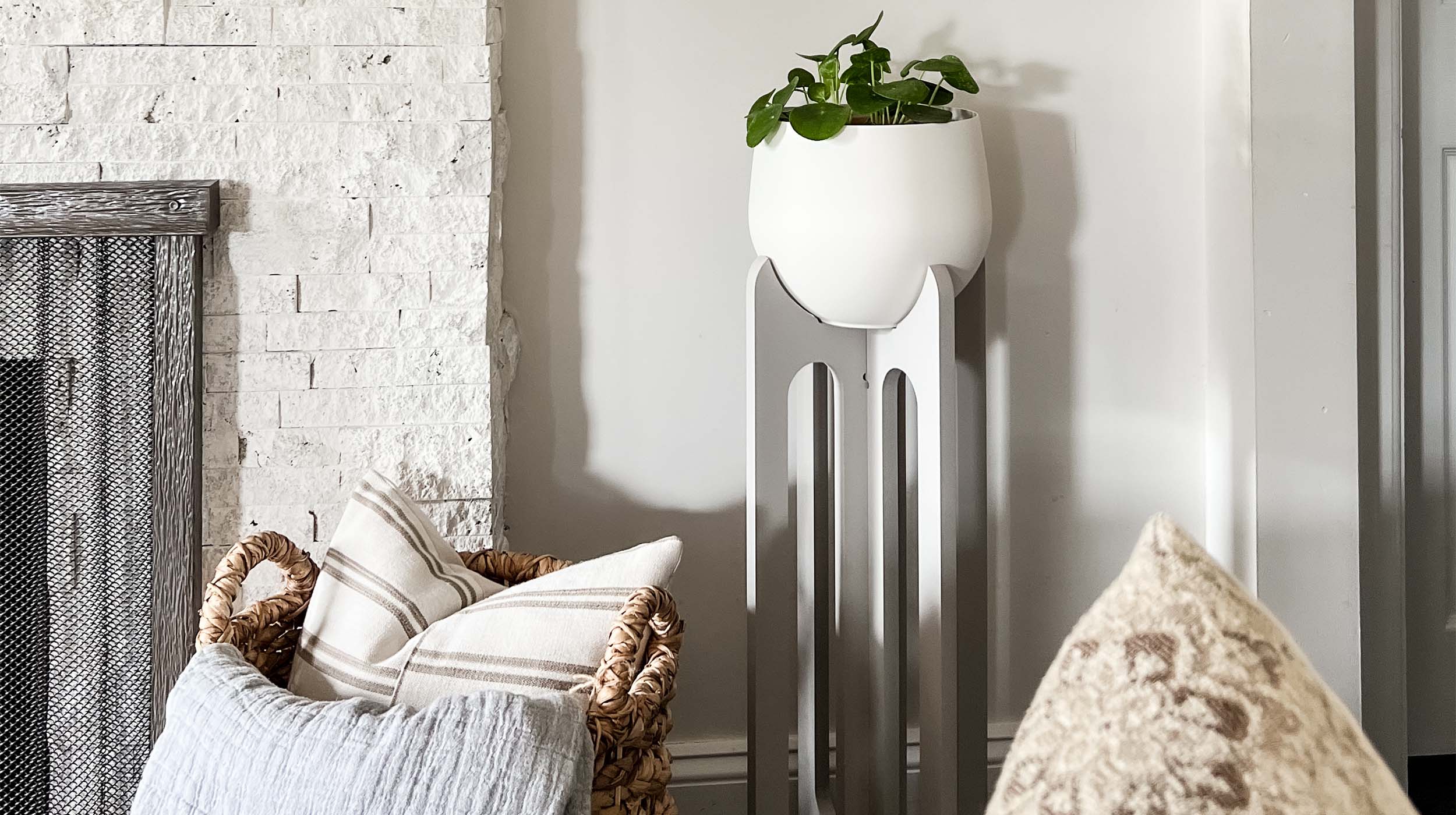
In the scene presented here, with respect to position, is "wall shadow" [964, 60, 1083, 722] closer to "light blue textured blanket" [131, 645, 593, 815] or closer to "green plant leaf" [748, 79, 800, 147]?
"green plant leaf" [748, 79, 800, 147]

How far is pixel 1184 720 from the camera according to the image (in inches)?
12.5

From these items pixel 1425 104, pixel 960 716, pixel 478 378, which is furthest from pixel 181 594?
pixel 1425 104

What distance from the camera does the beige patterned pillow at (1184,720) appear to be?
31cm

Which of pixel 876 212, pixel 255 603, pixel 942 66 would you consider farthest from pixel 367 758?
pixel 942 66

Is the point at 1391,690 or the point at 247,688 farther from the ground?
the point at 247,688

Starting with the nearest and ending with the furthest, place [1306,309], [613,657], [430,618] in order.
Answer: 1. [613,657]
2. [430,618]
3. [1306,309]

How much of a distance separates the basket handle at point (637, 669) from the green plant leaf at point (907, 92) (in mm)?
660

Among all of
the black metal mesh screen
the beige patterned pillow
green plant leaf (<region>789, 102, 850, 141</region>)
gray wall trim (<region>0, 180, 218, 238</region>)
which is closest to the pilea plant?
green plant leaf (<region>789, 102, 850, 141</region>)

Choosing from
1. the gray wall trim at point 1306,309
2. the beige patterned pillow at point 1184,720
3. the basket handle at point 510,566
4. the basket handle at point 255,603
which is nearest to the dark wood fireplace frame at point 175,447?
the basket handle at point 255,603

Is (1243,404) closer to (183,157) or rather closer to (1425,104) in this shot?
(1425,104)

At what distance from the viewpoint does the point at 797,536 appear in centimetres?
156

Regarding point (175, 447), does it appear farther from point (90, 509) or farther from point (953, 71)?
point (953, 71)

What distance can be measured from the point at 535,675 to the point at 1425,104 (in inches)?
66.8

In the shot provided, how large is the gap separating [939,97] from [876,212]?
0.26 m
